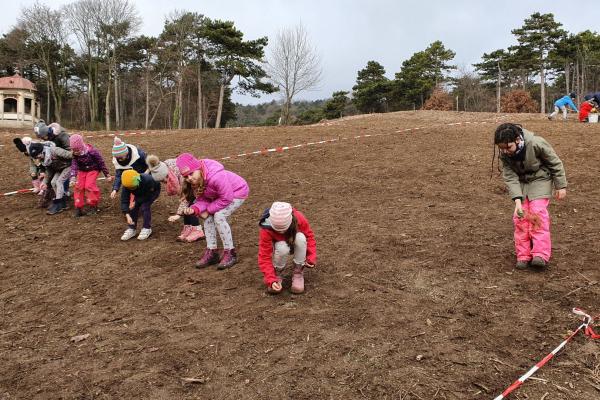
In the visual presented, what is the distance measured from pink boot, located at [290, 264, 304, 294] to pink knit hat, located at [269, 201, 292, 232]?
0.44 metres

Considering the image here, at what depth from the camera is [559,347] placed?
2.66 metres

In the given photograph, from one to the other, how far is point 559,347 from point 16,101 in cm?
3421

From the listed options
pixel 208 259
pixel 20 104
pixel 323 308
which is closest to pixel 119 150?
pixel 208 259

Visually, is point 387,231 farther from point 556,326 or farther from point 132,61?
point 132,61

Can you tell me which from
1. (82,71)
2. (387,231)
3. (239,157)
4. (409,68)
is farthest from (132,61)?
(387,231)

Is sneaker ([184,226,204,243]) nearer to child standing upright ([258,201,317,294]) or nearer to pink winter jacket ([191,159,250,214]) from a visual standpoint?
pink winter jacket ([191,159,250,214])

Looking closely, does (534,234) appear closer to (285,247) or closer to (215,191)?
(285,247)

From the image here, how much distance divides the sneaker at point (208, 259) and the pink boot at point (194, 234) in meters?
0.73

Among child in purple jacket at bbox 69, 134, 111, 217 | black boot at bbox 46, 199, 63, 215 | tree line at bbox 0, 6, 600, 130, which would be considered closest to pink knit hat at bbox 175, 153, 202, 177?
child in purple jacket at bbox 69, 134, 111, 217

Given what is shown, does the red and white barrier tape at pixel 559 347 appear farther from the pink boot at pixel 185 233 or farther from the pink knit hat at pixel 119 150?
the pink knit hat at pixel 119 150

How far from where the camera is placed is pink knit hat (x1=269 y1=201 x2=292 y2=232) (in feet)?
11.1

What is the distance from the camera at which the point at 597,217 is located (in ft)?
17.0

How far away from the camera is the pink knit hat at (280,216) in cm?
337

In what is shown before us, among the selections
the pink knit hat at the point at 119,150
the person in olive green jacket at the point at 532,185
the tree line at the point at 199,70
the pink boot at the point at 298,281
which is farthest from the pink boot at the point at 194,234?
the tree line at the point at 199,70
